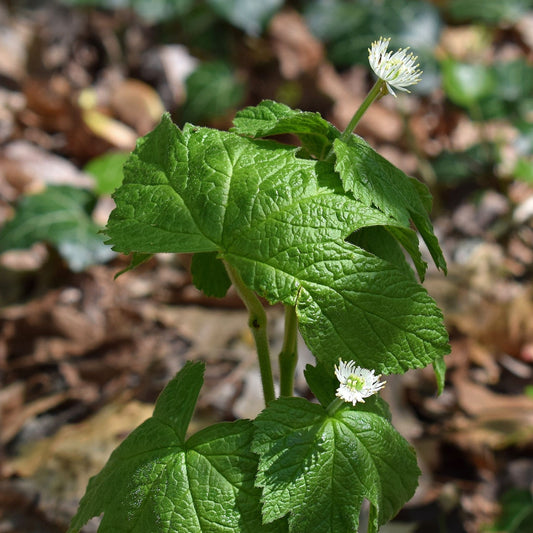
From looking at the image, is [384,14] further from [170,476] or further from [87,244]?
[170,476]

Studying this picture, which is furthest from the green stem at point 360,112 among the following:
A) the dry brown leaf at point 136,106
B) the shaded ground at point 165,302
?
the dry brown leaf at point 136,106

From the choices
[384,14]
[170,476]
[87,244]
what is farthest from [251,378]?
[384,14]

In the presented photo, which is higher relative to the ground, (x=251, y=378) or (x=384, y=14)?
(x=384, y=14)

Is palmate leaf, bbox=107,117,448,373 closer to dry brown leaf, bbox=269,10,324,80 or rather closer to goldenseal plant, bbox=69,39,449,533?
goldenseal plant, bbox=69,39,449,533

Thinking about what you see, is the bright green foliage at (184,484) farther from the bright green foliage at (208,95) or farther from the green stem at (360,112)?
the bright green foliage at (208,95)

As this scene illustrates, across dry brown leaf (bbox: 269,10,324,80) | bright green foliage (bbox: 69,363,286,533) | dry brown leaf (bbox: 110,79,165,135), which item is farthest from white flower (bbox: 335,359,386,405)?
dry brown leaf (bbox: 269,10,324,80)

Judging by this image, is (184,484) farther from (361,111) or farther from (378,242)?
(361,111)

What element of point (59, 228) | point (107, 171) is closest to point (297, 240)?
point (59, 228)
